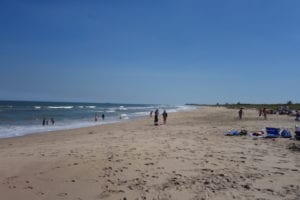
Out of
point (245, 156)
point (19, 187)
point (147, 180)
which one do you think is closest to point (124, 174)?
point (147, 180)

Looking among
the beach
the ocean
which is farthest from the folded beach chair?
the ocean

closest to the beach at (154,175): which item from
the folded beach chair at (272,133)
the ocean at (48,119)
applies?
the folded beach chair at (272,133)

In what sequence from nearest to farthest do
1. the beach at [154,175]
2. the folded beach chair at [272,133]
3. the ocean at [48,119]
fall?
1. the beach at [154,175]
2. the folded beach chair at [272,133]
3. the ocean at [48,119]

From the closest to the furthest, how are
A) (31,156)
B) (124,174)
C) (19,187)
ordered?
(19,187) → (124,174) → (31,156)

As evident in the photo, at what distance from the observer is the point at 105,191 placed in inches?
261

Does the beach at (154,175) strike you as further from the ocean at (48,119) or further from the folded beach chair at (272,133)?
the ocean at (48,119)

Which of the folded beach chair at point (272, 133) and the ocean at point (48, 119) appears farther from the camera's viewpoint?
the ocean at point (48, 119)

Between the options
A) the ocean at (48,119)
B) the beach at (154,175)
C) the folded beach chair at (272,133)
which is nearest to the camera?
the beach at (154,175)

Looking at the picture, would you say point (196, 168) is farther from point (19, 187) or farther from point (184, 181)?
point (19, 187)

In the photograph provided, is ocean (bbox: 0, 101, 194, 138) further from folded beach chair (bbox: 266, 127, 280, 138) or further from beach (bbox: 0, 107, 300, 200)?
folded beach chair (bbox: 266, 127, 280, 138)

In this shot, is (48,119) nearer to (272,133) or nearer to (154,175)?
(272,133)

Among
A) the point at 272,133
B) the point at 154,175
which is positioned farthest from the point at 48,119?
the point at 154,175

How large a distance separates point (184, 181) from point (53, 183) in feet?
10.2

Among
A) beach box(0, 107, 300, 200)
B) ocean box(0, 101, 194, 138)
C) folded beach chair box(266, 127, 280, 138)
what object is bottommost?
ocean box(0, 101, 194, 138)
